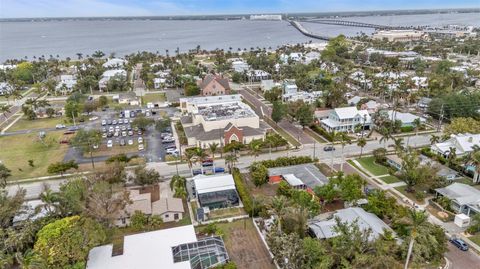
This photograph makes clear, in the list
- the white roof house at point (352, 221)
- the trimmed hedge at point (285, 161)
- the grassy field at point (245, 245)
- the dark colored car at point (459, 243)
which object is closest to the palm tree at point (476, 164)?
the dark colored car at point (459, 243)

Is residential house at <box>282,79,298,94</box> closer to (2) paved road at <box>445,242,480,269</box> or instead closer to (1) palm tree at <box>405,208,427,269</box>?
(2) paved road at <box>445,242,480,269</box>

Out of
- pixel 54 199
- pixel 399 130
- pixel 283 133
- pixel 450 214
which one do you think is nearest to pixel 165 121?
pixel 283 133

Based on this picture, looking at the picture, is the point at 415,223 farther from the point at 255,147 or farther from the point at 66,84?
the point at 66,84

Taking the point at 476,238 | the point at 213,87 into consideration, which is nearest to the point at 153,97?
the point at 213,87

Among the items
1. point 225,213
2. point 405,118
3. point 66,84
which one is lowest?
point 225,213

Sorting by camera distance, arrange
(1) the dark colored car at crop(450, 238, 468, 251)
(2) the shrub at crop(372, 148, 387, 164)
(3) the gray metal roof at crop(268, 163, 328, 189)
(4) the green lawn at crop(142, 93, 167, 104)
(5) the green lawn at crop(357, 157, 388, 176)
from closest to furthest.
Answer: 1. (1) the dark colored car at crop(450, 238, 468, 251)
2. (3) the gray metal roof at crop(268, 163, 328, 189)
3. (5) the green lawn at crop(357, 157, 388, 176)
4. (2) the shrub at crop(372, 148, 387, 164)
5. (4) the green lawn at crop(142, 93, 167, 104)

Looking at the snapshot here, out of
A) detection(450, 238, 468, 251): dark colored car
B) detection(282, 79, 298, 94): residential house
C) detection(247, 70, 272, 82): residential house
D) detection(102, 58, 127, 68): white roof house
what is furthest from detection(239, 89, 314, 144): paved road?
detection(102, 58, 127, 68): white roof house
